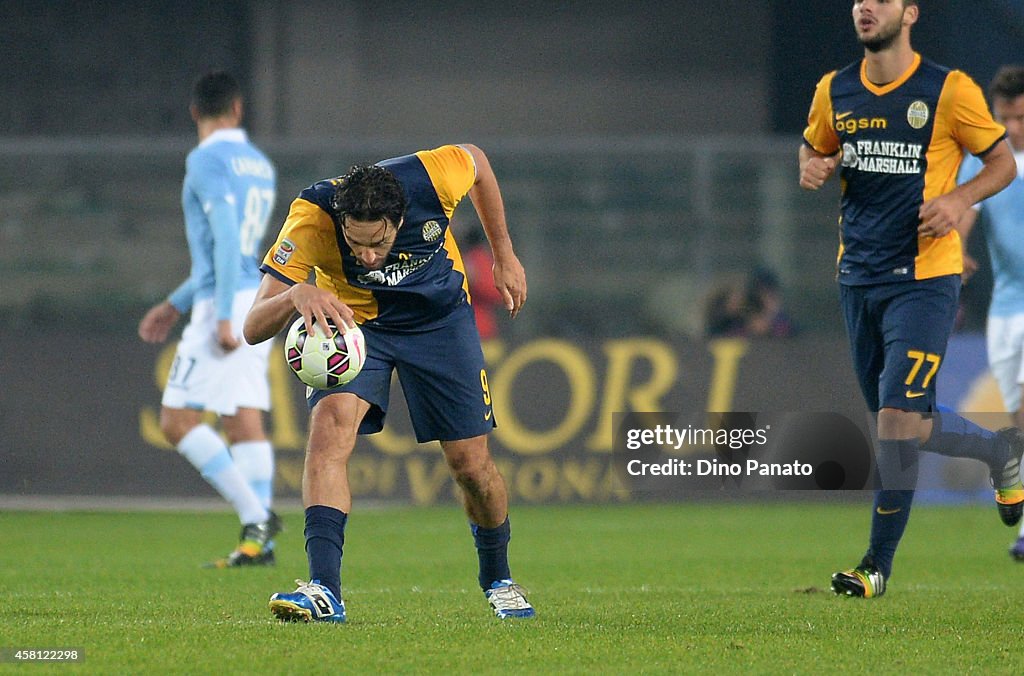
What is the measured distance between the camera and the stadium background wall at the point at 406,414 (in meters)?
13.5

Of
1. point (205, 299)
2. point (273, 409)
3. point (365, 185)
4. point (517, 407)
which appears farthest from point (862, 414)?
point (365, 185)

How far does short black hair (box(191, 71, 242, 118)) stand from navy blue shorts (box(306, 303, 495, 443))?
3.62 meters

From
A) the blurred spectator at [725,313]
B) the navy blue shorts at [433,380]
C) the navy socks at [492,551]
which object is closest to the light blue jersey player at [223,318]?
the navy socks at [492,551]

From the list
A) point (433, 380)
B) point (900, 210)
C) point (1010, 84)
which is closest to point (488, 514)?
point (433, 380)

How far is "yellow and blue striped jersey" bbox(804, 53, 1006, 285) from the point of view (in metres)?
7.17

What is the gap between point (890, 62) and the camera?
285 inches

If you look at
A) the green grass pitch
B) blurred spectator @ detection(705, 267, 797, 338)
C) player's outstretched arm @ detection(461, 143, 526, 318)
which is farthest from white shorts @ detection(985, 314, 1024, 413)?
blurred spectator @ detection(705, 267, 797, 338)

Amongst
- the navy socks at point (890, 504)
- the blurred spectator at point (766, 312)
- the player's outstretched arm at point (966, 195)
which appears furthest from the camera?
the blurred spectator at point (766, 312)

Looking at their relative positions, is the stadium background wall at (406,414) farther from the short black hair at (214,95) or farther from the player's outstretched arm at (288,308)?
the player's outstretched arm at (288,308)

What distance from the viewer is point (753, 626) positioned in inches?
245

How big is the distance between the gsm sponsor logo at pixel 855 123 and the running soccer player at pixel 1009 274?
2.18m

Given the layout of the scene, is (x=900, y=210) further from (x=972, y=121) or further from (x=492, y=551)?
(x=492, y=551)

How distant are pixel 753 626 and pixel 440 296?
166 centimetres

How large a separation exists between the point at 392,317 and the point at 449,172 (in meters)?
0.58
